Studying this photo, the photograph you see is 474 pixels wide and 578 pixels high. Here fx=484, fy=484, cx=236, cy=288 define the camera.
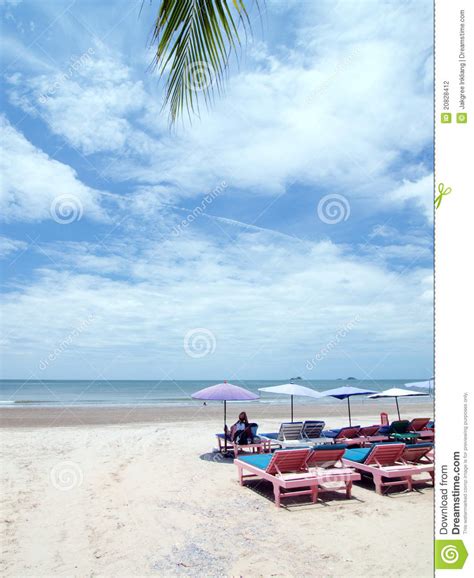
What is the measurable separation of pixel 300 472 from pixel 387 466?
5.23 ft

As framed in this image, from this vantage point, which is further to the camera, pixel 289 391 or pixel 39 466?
pixel 289 391

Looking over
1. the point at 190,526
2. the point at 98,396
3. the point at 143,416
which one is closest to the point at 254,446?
the point at 190,526

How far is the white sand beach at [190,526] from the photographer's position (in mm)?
5035

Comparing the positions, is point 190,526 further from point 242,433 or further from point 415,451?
point 242,433

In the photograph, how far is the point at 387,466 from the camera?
8.42 m

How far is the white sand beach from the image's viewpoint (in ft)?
16.5

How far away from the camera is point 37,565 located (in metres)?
5.09

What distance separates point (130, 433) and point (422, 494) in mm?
10279

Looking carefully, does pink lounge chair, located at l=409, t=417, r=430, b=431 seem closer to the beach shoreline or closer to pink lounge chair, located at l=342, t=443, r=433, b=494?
pink lounge chair, located at l=342, t=443, r=433, b=494

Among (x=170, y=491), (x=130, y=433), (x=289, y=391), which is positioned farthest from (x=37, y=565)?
(x=130, y=433)

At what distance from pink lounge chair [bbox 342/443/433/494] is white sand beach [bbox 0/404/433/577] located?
0.27m
